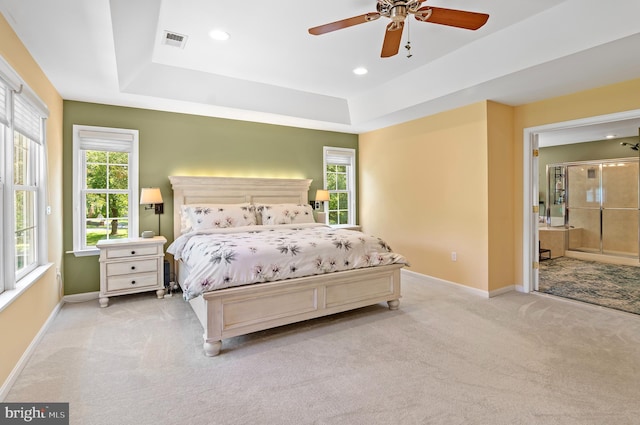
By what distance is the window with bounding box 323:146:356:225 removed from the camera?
5945 mm

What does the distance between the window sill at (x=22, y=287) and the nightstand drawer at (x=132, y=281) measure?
0.72m

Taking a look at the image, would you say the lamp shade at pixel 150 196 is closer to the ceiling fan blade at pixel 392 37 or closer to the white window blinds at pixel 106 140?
the white window blinds at pixel 106 140

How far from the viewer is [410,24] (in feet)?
9.38

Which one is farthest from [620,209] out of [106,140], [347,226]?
[106,140]

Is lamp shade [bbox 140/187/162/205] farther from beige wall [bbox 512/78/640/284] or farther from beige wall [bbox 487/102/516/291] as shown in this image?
beige wall [bbox 512/78/640/284]

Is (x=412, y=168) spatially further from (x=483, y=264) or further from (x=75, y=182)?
(x=75, y=182)

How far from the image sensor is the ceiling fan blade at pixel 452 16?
2.04 m

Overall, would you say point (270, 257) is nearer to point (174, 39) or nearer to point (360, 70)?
point (174, 39)

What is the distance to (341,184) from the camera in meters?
6.12

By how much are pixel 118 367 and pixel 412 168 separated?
4.27 meters

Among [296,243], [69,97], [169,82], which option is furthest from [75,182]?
[296,243]

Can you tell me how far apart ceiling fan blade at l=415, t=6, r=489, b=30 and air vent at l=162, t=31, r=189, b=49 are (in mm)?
2132

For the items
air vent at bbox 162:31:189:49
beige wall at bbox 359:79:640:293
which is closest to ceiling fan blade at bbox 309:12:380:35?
air vent at bbox 162:31:189:49

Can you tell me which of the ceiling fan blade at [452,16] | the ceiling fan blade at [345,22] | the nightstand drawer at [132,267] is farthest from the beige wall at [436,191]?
the nightstand drawer at [132,267]
